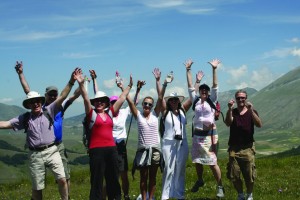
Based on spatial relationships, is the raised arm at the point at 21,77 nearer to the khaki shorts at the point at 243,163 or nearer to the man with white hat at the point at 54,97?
the man with white hat at the point at 54,97

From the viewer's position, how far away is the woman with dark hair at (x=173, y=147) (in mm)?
12266

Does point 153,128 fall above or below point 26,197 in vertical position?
above

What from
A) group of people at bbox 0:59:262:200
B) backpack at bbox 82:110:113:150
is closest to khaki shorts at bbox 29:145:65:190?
group of people at bbox 0:59:262:200

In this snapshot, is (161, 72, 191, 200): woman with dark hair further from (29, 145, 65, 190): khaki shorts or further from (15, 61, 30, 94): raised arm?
(15, 61, 30, 94): raised arm

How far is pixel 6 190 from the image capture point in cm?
1986

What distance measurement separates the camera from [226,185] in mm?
15617

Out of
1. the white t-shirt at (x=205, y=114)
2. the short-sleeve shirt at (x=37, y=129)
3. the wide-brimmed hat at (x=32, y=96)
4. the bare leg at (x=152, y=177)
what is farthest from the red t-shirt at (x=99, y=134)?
the white t-shirt at (x=205, y=114)

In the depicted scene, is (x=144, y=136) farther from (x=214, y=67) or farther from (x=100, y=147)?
(x=214, y=67)

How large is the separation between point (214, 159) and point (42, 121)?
5617 mm

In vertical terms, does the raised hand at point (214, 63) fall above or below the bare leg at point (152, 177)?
above

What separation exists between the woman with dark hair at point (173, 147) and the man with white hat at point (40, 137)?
3.30 metres

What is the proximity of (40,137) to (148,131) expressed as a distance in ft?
10.5

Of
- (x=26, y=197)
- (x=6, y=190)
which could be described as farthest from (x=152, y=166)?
(x=6, y=190)

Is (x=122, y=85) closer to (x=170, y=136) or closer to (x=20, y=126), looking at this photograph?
(x=170, y=136)
